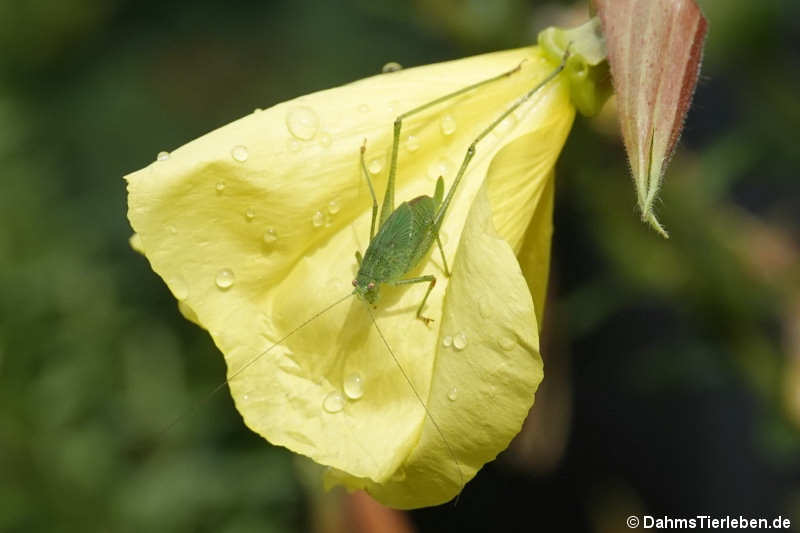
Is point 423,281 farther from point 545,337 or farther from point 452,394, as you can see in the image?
point 545,337

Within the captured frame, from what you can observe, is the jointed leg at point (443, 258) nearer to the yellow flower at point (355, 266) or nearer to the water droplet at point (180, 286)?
the yellow flower at point (355, 266)

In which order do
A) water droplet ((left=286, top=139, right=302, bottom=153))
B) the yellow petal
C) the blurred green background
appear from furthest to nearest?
1. the blurred green background
2. water droplet ((left=286, top=139, right=302, bottom=153))
3. the yellow petal

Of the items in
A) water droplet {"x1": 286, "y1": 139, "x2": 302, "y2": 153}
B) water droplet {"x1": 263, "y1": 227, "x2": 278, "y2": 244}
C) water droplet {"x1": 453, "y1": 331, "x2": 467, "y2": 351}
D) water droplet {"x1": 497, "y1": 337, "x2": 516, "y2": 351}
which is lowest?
water droplet {"x1": 497, "y1": 337, "x2": 516, "y2": 351}

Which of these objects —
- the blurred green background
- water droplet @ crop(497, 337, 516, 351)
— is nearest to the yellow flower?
water droplet @ crop(497, 337, 516, 351)

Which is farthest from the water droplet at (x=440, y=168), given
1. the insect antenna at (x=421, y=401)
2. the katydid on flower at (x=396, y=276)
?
the insect antenna at (x=421, y=401)

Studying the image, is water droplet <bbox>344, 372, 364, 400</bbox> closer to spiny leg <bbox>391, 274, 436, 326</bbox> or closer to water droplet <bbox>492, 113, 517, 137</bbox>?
spiny leg <bbox>391, 274, 436, 326</bbox>

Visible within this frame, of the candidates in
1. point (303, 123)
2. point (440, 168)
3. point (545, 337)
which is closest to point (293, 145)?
point (303, 123)
